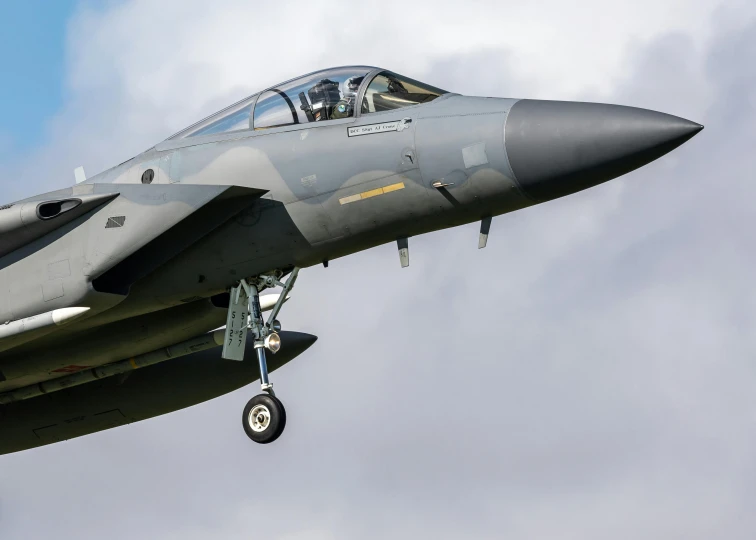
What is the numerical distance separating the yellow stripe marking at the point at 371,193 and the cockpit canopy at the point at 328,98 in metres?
0.93

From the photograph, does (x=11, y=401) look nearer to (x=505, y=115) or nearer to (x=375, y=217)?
(x=375, y=217)

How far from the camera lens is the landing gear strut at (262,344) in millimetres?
14820

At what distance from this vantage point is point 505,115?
567 inches

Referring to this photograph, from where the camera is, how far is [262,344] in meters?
15.3

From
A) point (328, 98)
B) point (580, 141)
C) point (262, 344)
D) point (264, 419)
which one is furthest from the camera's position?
point (328, 98)

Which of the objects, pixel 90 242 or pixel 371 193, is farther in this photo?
pixel 90 242

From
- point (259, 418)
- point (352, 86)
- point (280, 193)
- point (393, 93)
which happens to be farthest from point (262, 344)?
point (393, 93)

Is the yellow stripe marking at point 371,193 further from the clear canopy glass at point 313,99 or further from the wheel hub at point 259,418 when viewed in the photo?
the wheel hub at point 259,418

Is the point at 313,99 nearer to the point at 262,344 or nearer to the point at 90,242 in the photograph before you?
the point at 262,344

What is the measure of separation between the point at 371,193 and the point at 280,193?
1.09 metres

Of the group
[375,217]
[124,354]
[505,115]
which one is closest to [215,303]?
[124,354]

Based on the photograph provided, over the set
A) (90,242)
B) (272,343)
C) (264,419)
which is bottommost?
(264,419)

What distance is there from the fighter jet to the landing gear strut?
0.06ft

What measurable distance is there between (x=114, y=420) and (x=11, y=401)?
160 cm
